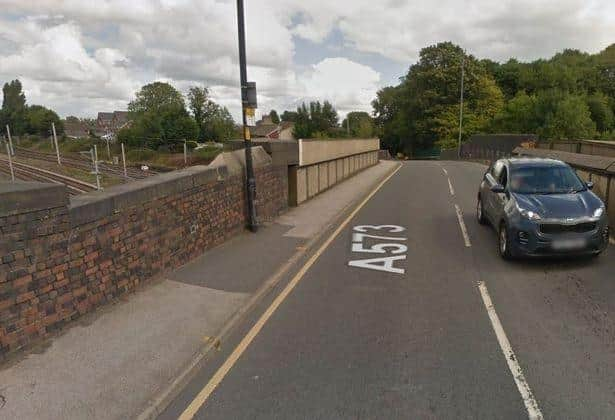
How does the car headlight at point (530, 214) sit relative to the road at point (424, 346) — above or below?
above

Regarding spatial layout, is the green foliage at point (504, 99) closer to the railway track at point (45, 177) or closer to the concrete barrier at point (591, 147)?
the concrete barrier at point (591, 147)

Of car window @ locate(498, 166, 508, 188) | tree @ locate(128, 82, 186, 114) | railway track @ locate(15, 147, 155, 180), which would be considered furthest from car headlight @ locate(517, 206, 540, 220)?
tree @ locate(128, 82, 186, 114)

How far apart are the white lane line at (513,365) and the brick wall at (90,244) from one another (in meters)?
4.66

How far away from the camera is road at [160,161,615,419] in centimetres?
329

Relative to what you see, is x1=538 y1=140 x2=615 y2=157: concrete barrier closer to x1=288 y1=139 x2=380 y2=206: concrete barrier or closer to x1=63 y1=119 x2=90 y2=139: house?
x1=288 y1=139 x2=380 y2=206: concrete barrier

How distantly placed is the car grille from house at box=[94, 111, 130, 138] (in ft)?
386

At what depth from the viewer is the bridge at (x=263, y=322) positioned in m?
3.37

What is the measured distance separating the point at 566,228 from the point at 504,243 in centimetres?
99

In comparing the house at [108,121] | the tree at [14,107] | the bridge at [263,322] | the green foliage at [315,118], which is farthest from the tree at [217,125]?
the bridge at [263,322]

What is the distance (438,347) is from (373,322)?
0.85 m

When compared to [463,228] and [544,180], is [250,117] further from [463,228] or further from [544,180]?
[544,180]

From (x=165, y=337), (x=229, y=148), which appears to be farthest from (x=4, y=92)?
(x=165, y=337)

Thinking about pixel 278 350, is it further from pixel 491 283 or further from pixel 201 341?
pixel 491 283

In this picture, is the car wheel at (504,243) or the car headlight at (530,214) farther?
the car wheel at (504,243)
